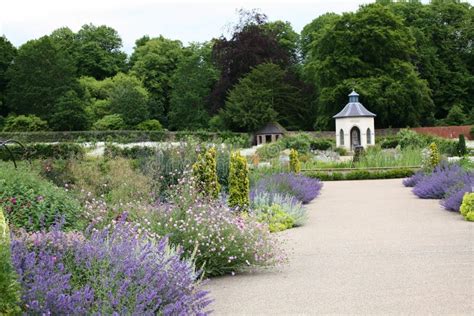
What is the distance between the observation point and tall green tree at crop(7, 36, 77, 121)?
51500 millimetres

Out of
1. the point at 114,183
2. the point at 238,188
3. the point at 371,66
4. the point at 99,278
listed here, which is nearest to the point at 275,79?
the point at 371,66

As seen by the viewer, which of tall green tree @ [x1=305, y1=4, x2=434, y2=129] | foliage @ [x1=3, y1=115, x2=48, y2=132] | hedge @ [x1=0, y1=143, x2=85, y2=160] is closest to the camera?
hedge @ [x1=0, y1=143, x2=85, y2=160]

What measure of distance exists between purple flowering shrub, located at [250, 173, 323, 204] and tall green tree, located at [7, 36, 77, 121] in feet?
122

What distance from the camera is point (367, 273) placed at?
23.1ft

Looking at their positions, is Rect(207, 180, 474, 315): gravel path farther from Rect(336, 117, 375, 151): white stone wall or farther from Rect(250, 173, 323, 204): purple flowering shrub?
Rect(336, 117, 375, 151): white stone wall

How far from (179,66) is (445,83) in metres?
19.1

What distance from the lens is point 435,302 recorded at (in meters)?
5.68

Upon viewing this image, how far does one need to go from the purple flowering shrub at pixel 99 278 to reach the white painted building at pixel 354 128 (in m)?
33.7

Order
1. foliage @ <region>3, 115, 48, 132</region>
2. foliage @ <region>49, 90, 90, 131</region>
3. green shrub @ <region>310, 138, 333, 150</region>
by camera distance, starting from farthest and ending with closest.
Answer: foliage @ <region>49, 90, 90, 131</region> < foliage @ <region>3, 115, 48, 132</region> < green shrub @ <region>310, 138, 333, 150</region>

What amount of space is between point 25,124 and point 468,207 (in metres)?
40.9

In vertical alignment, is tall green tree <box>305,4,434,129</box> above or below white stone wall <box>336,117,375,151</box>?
above

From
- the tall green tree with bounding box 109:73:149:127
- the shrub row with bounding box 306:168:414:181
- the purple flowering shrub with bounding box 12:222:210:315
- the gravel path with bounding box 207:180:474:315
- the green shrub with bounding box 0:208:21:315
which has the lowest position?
the shrub row with bounding box 306:168:414:181

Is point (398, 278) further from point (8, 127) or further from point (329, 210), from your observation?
point (8, 127)

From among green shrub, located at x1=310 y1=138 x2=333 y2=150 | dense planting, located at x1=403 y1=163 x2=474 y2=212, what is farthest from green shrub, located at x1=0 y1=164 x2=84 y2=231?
green shrub, located at x1=310 y1=138 x2=333 y2=150
